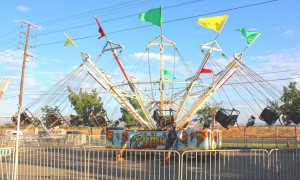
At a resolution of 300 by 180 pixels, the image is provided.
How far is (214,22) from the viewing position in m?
20.3

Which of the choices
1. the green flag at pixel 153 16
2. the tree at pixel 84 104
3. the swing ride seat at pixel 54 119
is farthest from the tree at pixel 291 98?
the tree at pixel 84 104

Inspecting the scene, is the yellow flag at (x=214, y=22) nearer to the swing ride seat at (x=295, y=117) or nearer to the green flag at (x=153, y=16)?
the green flag at (x=153, y=16)

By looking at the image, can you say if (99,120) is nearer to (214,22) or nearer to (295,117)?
(214,22)

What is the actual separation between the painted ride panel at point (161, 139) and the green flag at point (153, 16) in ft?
20.0

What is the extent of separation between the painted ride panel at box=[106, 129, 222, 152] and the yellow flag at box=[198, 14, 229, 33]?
5655 mm

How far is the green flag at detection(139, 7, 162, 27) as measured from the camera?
800 inches

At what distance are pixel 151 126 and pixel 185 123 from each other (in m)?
2.21

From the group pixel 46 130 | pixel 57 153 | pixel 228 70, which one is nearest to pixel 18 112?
pixel 57 153

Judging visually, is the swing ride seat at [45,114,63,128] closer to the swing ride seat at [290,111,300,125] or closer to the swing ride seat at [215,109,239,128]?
the swing ride seat at [215,109,239,128]

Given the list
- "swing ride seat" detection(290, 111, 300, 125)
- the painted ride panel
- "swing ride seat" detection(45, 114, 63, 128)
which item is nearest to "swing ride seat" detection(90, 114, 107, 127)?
the painted ride panel

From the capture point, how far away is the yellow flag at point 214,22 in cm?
1997

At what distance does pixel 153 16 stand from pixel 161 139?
22.2 ft

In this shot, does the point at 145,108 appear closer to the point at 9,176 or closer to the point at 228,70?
the point at 228,70

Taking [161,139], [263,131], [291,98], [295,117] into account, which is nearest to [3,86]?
[161,139]
